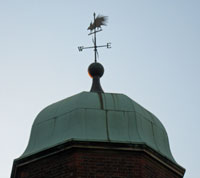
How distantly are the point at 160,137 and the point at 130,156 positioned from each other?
55.9 inches

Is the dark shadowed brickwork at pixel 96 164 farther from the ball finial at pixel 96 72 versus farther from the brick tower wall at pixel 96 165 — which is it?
the ball finial at pixel 96 72

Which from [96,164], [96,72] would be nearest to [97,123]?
[96,164]

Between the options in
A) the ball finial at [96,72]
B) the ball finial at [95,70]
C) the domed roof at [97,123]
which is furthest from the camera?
the ball finial at [95,70]

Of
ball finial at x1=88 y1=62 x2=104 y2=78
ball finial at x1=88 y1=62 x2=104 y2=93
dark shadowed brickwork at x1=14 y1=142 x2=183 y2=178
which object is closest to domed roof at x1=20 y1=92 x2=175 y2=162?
dark shadowed brickwork at x1=14 y1=142 x2=183 y2=178

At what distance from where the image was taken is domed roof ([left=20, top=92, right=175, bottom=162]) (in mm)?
17125

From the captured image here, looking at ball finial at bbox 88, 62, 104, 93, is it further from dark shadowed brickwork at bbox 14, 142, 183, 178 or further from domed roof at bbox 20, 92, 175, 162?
dark shadowed brickwork at bbox 14, 142, 183, 178

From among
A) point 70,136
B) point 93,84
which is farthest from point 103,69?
point 70,136

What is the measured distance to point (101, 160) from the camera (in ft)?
55.1

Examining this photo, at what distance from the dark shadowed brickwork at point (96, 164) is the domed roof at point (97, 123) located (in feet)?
0.99

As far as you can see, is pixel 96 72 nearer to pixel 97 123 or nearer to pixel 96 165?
pixel 97 123

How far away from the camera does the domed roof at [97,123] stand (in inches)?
674

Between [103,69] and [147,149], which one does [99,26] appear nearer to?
[103,69]

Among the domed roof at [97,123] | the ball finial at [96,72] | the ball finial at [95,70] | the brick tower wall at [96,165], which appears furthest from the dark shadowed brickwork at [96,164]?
the ball finial at [95,70]

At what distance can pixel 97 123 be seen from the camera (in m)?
17.3
